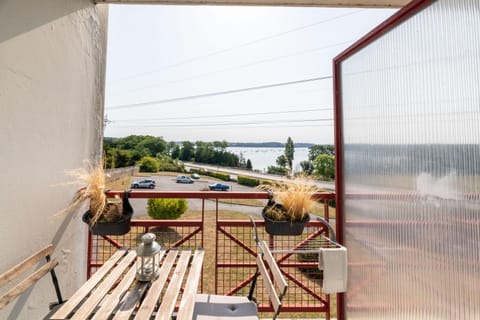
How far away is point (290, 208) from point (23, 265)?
5.70ft

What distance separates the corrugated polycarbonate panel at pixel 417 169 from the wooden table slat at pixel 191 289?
1.21 m

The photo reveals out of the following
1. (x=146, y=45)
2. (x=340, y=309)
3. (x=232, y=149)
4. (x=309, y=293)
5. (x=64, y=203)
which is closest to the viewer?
(x=64, y=203)

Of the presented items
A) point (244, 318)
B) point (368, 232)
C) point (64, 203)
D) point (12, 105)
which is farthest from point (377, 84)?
point (64, 203)

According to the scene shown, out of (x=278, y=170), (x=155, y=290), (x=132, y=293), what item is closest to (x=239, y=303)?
(x=155, y=290)

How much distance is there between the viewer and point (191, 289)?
1319 millimetres

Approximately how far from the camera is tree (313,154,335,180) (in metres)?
2.11

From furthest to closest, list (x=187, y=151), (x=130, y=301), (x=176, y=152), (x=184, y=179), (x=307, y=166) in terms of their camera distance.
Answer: (x=187, y=151)
(x=176, y=152)
(x=184, y=179)
(x=307, y=166)
(x=130, y=301)

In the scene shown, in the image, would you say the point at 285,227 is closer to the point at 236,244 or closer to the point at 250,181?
the point at 236,244

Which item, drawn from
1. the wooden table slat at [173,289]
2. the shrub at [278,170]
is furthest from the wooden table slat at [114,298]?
the shrub at [278,170]

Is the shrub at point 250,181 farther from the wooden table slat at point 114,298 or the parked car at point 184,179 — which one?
the parked car at point 184,179

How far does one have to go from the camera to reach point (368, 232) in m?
1.67

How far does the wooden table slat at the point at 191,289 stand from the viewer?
112 cm

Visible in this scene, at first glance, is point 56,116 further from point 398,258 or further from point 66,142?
point 398,258

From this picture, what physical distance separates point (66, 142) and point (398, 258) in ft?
7.99
